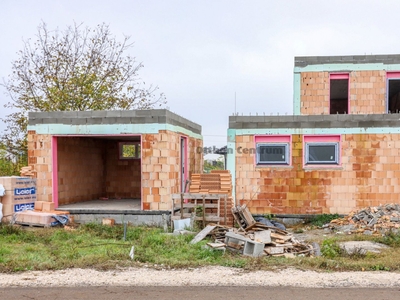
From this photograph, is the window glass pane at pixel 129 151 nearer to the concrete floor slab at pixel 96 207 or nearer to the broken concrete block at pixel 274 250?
the concrete floor slab at pixel 96 207

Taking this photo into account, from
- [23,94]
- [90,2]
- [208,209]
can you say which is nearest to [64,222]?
[208,209]

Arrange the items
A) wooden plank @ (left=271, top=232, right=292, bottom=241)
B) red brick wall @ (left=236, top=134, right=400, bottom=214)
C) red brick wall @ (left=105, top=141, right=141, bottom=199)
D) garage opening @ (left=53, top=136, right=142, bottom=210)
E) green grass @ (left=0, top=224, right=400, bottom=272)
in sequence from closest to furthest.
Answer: green grass @ (left=0, top=224, right=400, bottom=272)
wooden plank @ (left=271, top=232, right=292, bottom=241)
red brick wall @ (left=236, top=134, right=400, bottom=214)
garage opening @ (left=53, top=136, right=142, bottom=210)
red brick wall @ (left=105, top=141, right=141, bottom=199)

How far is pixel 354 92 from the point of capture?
18797 millimetres

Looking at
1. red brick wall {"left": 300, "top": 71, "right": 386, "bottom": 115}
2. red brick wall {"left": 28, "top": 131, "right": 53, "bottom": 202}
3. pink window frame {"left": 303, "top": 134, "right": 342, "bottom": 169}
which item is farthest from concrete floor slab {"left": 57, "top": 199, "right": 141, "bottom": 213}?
red brick wall {"left": 300, "top": 71, "right": 386, "bottom": 115}

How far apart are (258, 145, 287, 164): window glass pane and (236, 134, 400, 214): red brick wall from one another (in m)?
0.31

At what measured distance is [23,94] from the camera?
2488 centimetres

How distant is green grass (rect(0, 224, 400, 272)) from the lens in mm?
9008

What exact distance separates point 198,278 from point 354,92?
1353 cm

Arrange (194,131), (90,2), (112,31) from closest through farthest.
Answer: (90,2) → (194,131) → (112,31)

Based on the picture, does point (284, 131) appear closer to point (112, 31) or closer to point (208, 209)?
point (208, 209)

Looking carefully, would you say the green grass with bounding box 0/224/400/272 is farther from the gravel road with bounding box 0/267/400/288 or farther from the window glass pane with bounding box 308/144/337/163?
the window glass pane with bounding box 308/144/337/163

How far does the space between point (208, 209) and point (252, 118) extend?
11.8ft

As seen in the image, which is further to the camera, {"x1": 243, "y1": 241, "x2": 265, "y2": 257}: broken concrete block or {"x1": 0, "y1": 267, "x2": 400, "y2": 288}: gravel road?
{"x1": 243, "y1": 241, "x2": 265, "y2": 257}: broken concrete block

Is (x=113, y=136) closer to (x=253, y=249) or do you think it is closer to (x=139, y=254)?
(x=139, y=254)
